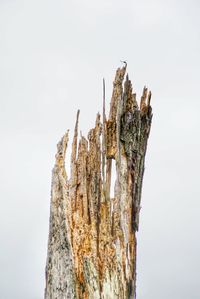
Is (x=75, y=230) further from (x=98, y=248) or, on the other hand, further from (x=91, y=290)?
(x=91, y=290)

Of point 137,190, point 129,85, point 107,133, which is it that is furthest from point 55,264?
point 129,85

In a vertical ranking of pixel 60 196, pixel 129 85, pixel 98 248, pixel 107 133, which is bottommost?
pixel 98 248

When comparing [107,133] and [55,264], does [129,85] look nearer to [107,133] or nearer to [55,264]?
[107,133]

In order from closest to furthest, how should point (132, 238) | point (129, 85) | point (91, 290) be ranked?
point (91, 290), point (132, 238), point (129, 85)

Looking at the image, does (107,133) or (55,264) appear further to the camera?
(107,133)

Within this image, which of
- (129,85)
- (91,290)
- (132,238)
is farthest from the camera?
(129,85)

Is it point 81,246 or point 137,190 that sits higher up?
point 137,190
